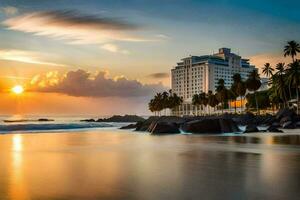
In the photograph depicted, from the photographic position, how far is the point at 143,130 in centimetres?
5612

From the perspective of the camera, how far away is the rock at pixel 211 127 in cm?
4588

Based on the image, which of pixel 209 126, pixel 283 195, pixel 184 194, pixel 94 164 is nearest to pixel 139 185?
pixel 184 194

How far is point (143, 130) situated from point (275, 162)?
39.6 metres

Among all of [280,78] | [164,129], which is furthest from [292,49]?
[164,129]

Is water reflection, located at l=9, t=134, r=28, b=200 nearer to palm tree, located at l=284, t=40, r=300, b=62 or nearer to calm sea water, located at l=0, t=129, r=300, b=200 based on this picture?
calm sea water, located at l=0, t=129, r=300, b=200

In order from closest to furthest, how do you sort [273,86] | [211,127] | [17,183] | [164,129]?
[17,183] < [211,127] < [164,129] < [273,86]

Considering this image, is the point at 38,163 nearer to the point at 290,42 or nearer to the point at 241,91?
the point at 290,42

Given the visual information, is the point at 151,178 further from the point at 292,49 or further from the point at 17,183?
the point at 292,49

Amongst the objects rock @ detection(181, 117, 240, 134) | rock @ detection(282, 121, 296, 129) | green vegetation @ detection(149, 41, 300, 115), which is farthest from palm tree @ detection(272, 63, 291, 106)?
rock @ detection(181, 117, 240, 134)

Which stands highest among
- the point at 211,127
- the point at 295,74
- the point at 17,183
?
the point at 295,74

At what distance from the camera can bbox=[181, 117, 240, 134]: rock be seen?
45.9m

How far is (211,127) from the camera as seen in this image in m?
46.0

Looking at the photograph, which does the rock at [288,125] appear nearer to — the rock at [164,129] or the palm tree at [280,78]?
the rock at [164,129]

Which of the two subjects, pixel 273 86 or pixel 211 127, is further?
pixel 273 86
